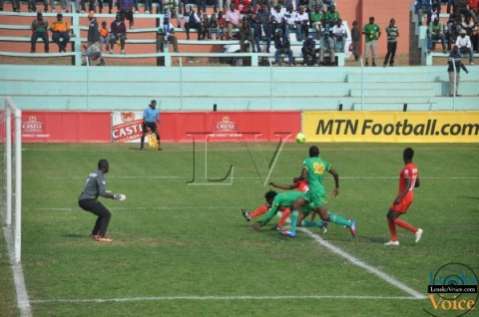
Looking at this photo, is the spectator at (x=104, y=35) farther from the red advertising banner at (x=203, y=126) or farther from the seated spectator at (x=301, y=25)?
the seated spectator at (x=301, y=25)

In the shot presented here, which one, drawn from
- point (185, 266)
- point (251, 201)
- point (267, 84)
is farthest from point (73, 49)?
point (185, 266)

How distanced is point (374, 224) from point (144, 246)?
586 centimetres

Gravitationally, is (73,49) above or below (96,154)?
above

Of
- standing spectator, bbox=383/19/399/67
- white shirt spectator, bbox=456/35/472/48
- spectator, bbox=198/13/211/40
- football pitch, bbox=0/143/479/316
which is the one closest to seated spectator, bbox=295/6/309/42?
standing spectator, bbox=383/19/399/67

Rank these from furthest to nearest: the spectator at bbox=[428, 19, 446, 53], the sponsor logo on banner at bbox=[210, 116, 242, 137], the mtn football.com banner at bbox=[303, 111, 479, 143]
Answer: the spectator at bbox=[428, 19, 446, 53], the mtn football.com banner at bbox=[303, 111, 479, 143], the sponsor logo on banner at bbox=[210, 116, 242, 137]

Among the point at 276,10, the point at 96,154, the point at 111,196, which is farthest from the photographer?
the point at 276,10

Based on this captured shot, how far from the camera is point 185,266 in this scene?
18.3 meters

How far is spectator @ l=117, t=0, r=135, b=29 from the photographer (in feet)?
172

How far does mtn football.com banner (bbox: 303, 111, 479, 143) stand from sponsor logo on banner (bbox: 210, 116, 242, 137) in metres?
2.89

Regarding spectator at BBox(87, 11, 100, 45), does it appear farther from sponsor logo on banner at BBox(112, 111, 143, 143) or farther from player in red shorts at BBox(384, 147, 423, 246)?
player in red shorts at BBox(384, 147, 423, 246)

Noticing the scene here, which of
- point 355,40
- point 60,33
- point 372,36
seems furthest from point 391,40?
point 60,33

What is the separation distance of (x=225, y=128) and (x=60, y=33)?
10.6 m

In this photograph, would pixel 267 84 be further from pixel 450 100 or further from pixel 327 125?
pixel 450 100

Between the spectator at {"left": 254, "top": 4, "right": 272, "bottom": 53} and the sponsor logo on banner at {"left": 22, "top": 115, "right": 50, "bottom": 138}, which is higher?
the spectator at {"left": 254, "top": 4, "right": 272, "bottom": 53}
